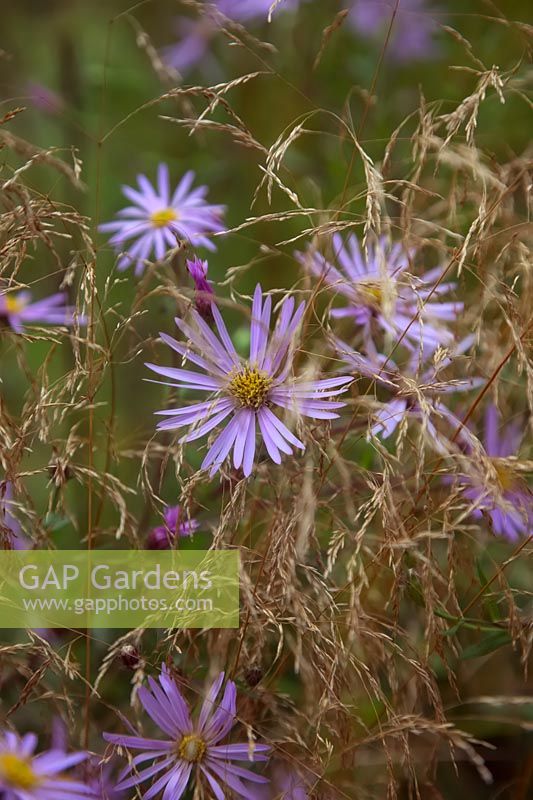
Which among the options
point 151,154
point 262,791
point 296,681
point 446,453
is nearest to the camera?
point 446,453

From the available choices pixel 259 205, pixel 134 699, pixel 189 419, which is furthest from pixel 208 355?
pixel 259 205

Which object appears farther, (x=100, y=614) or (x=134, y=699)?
(x=100, y=614)

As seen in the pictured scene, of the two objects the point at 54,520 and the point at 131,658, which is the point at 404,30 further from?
the point at 131,658

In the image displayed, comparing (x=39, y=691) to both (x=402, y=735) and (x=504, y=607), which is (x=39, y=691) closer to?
(x=402, y=735)

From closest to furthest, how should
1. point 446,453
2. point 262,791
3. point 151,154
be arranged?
point 446,453 < point 262,791 < point 151,154

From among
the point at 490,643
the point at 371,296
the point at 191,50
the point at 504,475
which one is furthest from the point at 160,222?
the point at 191,50

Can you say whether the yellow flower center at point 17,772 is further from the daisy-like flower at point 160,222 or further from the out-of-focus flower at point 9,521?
the daisy-like flower at point 160,222

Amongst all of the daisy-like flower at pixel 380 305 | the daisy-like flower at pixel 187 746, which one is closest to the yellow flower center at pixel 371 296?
the daisy-like flower at pixel 380 305

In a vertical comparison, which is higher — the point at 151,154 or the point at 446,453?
the point at 151,154
